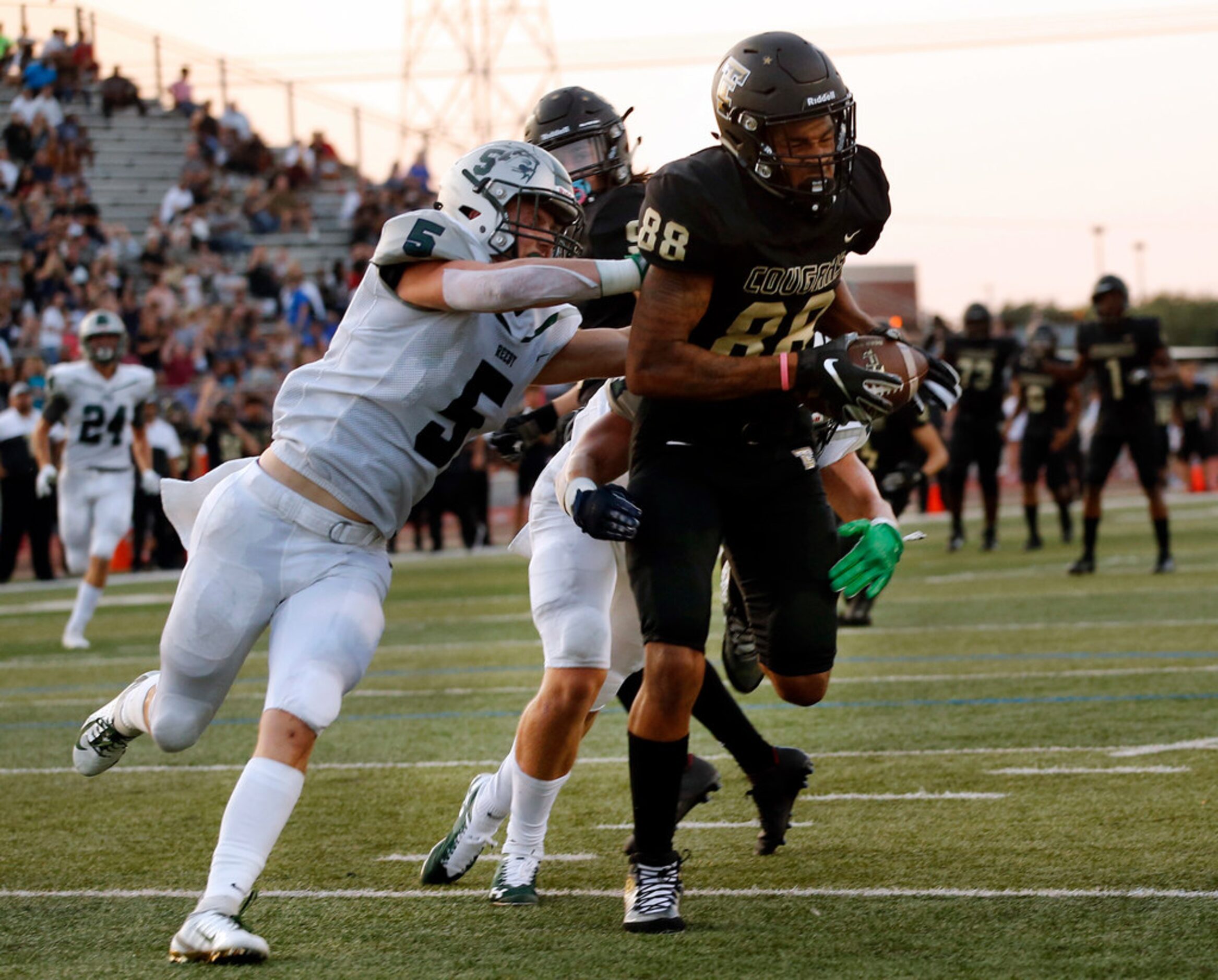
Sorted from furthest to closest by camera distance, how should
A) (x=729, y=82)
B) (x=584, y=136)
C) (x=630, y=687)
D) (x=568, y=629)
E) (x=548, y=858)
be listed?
(x=630, y=687) → (x=584, y=136) → (x=548, y=858) → (x=568, y=629) → (x=729, y=82)

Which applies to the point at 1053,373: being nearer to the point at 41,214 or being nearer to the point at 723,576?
→ the point at 723,576

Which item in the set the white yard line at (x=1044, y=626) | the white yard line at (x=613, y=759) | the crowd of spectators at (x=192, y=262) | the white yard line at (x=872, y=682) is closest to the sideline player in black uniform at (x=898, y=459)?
the white yard line at (x=1044, y=626)

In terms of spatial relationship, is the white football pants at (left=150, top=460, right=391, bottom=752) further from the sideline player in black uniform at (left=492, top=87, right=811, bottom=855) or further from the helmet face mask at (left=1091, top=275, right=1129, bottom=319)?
the helmet face mask at (left=1091, top=275, right=1129, bottom=319)

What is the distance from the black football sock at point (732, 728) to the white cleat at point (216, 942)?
1.52 m

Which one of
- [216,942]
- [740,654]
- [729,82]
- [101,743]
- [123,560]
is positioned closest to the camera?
[216,942]

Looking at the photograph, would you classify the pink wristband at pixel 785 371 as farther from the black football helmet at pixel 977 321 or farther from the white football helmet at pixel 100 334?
the black football helmet at pixel 977 321

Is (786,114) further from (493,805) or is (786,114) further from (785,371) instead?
(493,805)

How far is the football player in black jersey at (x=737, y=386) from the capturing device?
361 cm

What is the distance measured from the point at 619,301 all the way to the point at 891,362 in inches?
42.9

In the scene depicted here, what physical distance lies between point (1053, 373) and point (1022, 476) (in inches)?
35.5

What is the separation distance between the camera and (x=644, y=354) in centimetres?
368

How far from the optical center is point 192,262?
65.1 ft

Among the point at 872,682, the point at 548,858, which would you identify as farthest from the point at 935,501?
the point at 548,858

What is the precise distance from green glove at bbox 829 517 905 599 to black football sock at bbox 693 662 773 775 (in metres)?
0.67
